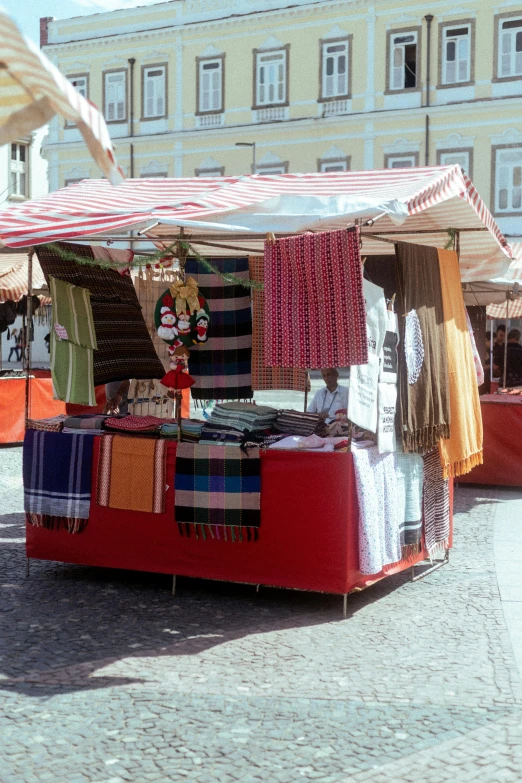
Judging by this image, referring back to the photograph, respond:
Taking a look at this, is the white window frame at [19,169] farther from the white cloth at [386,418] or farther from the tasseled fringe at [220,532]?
the white cloth at [386,418]

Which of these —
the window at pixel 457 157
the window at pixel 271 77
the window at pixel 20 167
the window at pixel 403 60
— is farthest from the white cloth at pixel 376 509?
the window at pixel 20 167

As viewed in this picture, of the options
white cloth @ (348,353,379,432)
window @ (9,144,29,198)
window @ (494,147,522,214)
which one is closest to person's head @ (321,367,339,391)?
white cloth @ (348,353,379,432)

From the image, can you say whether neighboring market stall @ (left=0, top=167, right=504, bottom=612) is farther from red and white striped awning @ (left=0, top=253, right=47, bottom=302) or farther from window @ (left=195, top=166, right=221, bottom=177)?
window @ (left=195, top=166, right=221, bottom=177)

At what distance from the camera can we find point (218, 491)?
695 centimetres

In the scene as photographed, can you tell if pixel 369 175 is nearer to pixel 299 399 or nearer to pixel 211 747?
pixel 211 747

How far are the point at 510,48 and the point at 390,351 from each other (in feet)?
88.5

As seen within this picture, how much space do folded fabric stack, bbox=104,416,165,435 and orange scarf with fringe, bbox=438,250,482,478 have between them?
6.82 feet

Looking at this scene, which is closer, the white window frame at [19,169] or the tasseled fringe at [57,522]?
the tasseled fringe at [57,522]

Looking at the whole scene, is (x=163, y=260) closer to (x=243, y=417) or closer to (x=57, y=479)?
(x=243, y=417)

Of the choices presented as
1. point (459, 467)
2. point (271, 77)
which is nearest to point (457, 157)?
point (271, 77)

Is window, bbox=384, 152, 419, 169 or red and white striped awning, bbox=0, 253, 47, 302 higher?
window, bbox=384, 152, 419, 169

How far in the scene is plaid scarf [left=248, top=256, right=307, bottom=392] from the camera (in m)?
8.31

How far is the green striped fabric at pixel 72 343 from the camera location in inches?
326

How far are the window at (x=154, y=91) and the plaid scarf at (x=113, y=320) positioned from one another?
29153 mm
